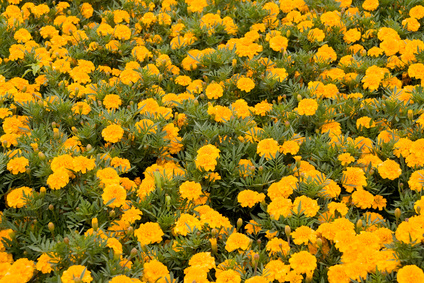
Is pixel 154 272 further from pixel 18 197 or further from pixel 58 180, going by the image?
pixel 18 197

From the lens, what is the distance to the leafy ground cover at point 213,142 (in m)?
2.36

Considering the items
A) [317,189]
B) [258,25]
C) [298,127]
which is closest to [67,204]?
[317,189]

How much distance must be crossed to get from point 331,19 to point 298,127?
1.42 m

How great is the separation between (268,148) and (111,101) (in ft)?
4.09

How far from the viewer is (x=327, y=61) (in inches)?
154

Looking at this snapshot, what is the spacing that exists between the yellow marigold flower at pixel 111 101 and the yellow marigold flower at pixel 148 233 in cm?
121

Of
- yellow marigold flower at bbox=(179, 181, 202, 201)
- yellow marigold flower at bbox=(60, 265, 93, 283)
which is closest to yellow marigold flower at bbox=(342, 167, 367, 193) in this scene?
yellow marigold flower at bbox=(179, 181, 202, 201)

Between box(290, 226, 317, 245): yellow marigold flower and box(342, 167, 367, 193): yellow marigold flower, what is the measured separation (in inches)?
19.7

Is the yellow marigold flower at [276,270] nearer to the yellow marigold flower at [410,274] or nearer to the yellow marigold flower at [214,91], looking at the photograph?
the yellow marigold flower at [410,274]

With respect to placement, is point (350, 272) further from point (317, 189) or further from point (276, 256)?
point (317, 189)

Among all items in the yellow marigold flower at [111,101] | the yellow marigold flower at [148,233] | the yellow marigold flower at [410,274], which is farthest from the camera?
the yellow marigold flower at [111,101]

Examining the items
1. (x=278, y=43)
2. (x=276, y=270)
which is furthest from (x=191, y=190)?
(x=278, y=43)

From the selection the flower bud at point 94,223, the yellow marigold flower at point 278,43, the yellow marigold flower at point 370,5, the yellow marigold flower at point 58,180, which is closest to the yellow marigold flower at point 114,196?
the flower bud at point 94,223

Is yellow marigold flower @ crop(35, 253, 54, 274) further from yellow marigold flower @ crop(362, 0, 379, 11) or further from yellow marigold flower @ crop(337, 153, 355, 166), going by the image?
yellow marigold flower @ crop(362, 0, 379, 11)
